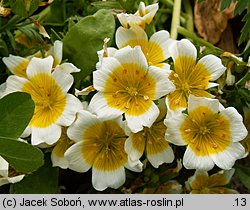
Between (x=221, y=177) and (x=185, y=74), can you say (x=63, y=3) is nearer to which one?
(x=185, y=74)

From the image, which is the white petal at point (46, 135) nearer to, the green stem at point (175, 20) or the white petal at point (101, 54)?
the white petal at point (101, 54)

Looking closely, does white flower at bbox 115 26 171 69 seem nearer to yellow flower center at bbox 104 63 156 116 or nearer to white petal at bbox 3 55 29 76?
yellow flower center at bbox 104 63 156 116

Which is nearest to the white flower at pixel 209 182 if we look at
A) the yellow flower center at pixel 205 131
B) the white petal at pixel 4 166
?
the yellow flower center at pixel 205 131

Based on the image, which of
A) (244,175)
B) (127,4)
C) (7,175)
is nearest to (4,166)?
(7,175)

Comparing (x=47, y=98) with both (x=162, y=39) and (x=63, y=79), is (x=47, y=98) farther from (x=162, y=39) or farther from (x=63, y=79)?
(x=162, y=39)

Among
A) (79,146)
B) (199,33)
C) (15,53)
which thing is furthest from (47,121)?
(199,33)

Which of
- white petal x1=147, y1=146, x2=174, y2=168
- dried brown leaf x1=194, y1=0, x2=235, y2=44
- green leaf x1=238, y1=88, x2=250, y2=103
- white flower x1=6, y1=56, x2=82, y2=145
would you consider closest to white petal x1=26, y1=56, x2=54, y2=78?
white flower x1=6, y1=56, x2=82, y2=145
